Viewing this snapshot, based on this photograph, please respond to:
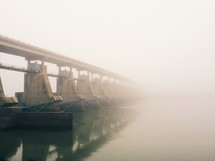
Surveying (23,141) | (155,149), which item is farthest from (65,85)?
(155,149)

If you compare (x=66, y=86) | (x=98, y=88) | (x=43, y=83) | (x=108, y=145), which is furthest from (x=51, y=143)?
(x=98, y=88)

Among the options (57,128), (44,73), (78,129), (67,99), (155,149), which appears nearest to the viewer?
(155,149)

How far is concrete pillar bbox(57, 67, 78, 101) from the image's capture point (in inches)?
2203

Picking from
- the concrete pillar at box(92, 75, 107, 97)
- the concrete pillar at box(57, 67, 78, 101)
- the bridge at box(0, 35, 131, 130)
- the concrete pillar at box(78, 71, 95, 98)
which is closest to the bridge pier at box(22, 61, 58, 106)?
the bridge at box(0, 35, 131, 130)

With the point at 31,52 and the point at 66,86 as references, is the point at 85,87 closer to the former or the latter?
the point at 66,86

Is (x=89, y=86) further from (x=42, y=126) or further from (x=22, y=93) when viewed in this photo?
(x=42, y=126)

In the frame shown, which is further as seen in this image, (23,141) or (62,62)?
(62,62)

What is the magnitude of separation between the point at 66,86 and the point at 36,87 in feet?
41.4

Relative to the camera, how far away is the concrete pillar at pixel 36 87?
4434 cm

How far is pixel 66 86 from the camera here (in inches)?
2248

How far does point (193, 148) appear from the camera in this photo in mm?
23625

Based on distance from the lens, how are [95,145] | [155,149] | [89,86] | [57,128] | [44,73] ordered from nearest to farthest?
[155,149]
[95,145]
[57,128]
[44,73]
[89,86]

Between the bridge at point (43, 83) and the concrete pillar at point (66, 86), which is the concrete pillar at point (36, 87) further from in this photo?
the concrete pillar at point (66, 86)

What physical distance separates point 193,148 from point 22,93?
35.9 m
